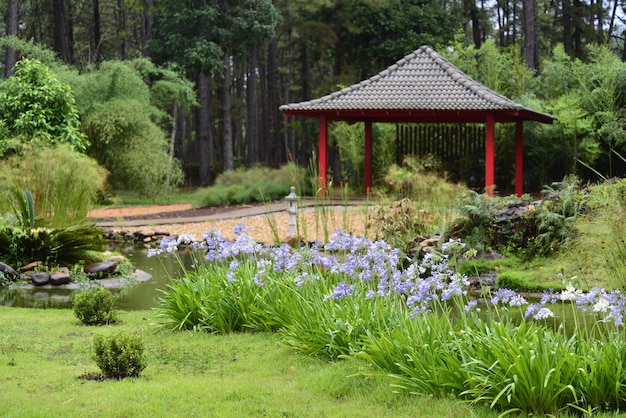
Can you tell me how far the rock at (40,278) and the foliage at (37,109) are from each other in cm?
984

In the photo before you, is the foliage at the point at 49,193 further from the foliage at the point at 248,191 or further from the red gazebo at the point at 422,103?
the foliage at the point at 248,191

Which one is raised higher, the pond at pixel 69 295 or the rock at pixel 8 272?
the rock at pixel 8 272

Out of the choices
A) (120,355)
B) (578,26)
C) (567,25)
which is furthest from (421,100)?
(578,26)

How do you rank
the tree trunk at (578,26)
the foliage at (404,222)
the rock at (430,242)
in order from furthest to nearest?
the tree trunk at (578,26) < the foliage at (404,222) < the rock at (430,242)

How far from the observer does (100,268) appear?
35.2 feet

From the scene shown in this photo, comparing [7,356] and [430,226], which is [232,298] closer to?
[7,356]

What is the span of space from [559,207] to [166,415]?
7628 millimetres

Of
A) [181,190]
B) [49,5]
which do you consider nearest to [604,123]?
[181,190]

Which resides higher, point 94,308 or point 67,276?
point 94,308

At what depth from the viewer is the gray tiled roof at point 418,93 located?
17.8 m

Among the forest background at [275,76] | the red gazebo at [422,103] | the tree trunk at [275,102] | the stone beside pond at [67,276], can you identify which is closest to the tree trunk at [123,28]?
the forest background at [275,76]

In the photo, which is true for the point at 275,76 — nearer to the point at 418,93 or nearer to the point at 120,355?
the point at 418,93

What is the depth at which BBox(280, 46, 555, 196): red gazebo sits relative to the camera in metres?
17.8

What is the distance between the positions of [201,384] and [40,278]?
234 inches
